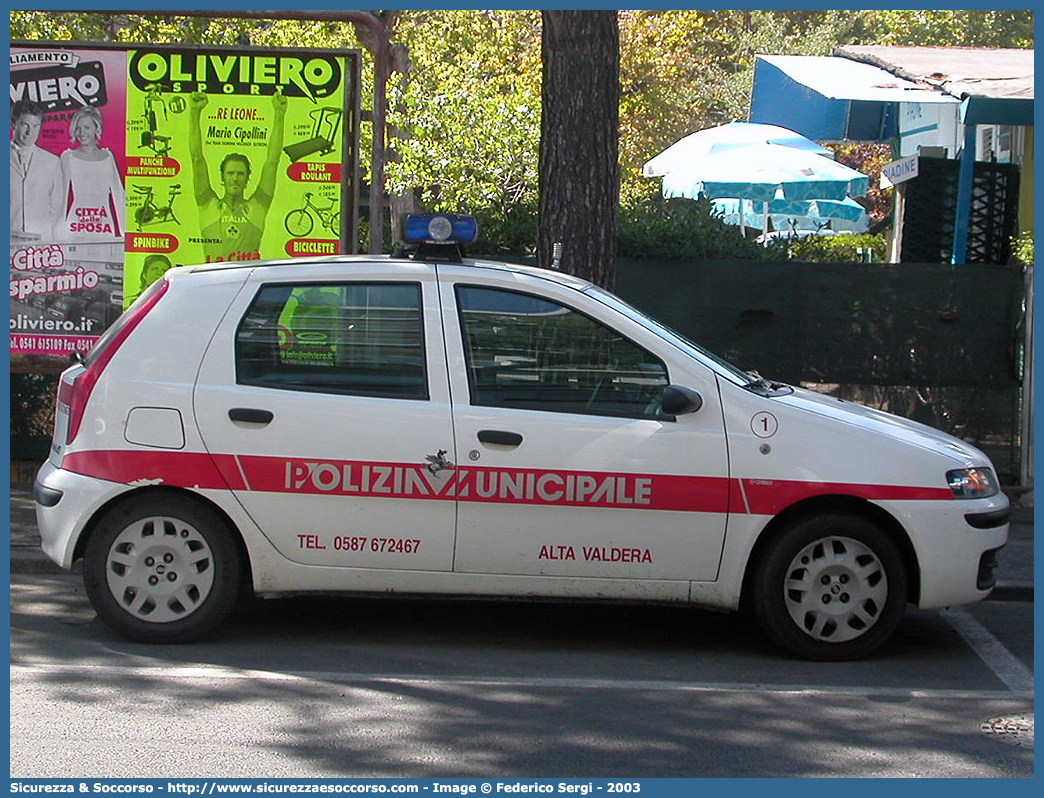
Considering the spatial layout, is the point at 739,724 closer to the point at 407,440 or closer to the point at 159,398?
the point at 407,440

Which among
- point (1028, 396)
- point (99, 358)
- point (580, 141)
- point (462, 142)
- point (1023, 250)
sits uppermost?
point (462, 142)

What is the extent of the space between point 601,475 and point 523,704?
3.65ft

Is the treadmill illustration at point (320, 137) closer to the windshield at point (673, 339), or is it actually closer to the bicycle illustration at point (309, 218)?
the bicycle illustration at point (309, 218)

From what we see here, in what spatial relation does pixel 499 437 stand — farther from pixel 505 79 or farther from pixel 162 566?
pixel 505 79

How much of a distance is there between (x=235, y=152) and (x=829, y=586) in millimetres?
5428

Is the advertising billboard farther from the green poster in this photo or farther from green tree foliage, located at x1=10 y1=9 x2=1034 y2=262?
green tree foliage, located at x1=10 y1=9 x2=1034 y2=262

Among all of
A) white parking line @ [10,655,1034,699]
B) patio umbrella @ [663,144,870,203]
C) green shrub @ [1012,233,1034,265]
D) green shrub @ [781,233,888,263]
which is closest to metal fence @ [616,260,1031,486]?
green shrub @ [1012,233,1034,265]

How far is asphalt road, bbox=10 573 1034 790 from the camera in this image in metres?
4.96

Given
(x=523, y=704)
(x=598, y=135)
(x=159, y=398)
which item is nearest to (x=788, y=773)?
(x=523, y=704)

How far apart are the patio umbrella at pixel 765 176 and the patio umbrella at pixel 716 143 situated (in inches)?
6.0

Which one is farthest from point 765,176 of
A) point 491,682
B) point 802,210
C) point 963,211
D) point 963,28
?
point 963,28

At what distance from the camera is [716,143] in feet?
63.3

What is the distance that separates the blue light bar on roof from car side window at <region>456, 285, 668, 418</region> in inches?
12.7

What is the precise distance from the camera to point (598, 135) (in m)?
8.48
